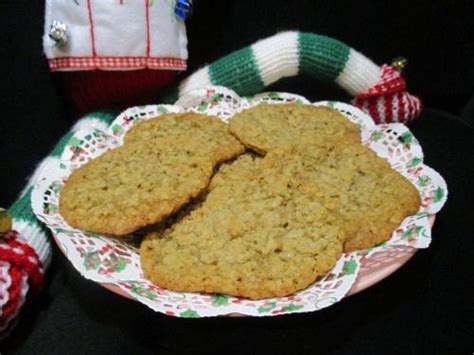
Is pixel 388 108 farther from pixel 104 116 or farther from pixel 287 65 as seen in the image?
pixel 104 116

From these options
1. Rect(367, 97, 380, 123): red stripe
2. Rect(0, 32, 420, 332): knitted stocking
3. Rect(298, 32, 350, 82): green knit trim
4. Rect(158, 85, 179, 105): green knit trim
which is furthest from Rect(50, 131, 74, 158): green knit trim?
Rect(367, 97, 380, 123): red stripe

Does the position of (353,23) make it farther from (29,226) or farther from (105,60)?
(29,226)

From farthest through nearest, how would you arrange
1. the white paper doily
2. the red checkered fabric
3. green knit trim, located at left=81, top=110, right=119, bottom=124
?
green knit trim, located at left=81, top=110, right=119, bottom=124 < the red checkered fabric < the white paper doily

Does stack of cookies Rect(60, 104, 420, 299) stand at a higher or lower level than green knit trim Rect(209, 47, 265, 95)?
lower

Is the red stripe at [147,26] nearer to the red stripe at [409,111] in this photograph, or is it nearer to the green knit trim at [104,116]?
the green knit trim at [104,116]

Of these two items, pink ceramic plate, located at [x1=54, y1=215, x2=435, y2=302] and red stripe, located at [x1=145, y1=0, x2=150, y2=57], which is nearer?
pink ceramic plate, located at [x1=54, y1=215, x2=435, y2=302]

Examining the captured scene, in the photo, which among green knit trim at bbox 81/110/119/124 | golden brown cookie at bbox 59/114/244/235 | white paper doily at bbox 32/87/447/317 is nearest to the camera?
white paper doily at bbox 32/87/447/317

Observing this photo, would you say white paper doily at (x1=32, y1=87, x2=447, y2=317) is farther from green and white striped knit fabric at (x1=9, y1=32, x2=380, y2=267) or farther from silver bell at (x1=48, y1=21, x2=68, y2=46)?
silver bell at (x1=48, y1=21, x2=68, y2=46)
